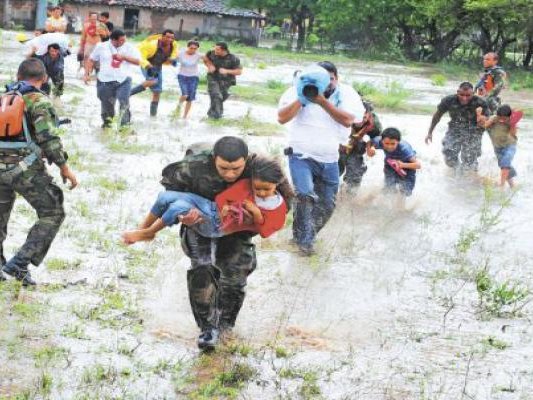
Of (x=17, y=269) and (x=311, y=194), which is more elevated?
(x=311, y=194)

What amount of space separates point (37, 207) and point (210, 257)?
155 centimetres

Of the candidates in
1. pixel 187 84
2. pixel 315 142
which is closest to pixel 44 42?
pixel 187 84

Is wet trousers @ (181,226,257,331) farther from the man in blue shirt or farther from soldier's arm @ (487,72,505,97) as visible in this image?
soldier's arm @ (487,72,505,97)

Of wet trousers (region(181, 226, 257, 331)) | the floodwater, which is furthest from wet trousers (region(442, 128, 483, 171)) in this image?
wet trousers (region(181, 226, 257, 331))

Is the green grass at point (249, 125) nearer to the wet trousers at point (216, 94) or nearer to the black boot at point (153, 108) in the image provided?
the wet trousers at point (216, 94)

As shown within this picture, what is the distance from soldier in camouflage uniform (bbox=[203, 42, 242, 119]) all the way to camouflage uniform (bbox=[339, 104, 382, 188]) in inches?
199

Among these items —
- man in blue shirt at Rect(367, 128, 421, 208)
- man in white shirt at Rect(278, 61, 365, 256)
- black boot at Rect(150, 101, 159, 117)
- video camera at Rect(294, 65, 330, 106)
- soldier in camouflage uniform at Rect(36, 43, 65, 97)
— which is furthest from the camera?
black boot at Rect(150, 101, 159, 117)

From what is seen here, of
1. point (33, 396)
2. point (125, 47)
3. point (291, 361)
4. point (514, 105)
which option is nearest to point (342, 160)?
point (125, 47)

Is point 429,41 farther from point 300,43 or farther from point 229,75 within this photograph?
point 229,75

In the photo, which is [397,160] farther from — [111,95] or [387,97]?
[387,97]

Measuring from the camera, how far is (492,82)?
44.2 feet

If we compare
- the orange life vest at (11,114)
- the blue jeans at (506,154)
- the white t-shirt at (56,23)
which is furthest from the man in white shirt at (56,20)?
the orange life vest at (11,114)

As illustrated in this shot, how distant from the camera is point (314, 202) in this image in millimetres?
7516

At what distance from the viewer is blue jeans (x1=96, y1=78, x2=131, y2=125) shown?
1263cm
